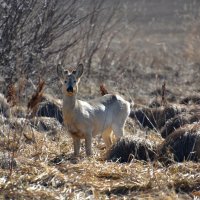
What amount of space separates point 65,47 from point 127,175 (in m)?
9.28

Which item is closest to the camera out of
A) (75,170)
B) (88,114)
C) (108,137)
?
(75,170)

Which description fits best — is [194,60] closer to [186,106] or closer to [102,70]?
[102,70]

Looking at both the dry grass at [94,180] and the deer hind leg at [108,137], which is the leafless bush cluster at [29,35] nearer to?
the deer hind leg at [108,137]

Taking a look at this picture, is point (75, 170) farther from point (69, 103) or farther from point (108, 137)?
point (108, 137)

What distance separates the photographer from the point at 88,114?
40.0ft

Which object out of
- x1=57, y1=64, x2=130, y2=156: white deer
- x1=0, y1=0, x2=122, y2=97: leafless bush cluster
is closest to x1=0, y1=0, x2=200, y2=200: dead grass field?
x1=57, y1=64, x2=130, y2=156: white deer

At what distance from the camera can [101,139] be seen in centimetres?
1375

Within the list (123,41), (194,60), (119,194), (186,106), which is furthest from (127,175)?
(123,41)

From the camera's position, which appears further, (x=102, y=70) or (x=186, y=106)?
(x=102, y=70)

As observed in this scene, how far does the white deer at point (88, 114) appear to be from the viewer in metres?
11.7

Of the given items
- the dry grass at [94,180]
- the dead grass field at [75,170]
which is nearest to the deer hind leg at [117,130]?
the dead grass field at [75,170]

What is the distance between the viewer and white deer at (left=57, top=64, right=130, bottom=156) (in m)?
11.7

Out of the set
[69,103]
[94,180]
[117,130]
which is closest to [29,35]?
[117,130]

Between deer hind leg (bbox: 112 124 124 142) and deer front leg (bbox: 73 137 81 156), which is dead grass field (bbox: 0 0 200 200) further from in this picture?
deer hind leg (bbox: 112 124 124 142)
